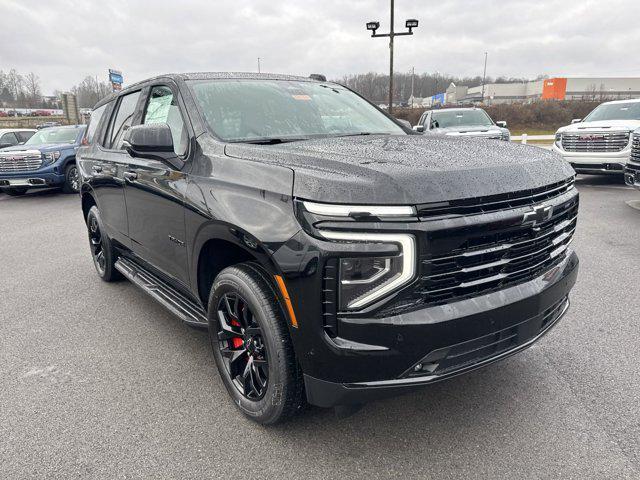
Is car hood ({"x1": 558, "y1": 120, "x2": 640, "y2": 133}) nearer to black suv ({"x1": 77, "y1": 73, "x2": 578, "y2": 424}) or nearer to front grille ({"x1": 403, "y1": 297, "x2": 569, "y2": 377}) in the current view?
black suv ({"x1": 77, "y1": 73, "x2": 578, "y2": 424})

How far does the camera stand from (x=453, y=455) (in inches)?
90.3

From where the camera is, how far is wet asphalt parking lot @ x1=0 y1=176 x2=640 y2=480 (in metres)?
2.25

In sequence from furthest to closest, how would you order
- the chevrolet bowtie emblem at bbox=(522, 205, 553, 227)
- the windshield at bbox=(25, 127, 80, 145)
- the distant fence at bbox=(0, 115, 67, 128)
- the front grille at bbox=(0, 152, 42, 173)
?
the distant fence at bbox=(0, 115, 67, 128), the windshield at bbox=(25, 127, 80, 145), the front grille at bbox=(0, 152, 42, 173), the chevrolet bowtie emblem at bbox=(522, 205, 553, 227)

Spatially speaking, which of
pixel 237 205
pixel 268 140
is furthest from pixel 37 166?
pixel 237 205

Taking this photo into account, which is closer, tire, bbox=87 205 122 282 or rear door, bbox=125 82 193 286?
rear door, bbox=125 82 193 286

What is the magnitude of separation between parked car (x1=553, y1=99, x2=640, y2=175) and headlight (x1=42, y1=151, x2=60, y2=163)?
1154 centimetres

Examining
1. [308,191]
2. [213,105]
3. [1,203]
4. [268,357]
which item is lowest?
[1,203]

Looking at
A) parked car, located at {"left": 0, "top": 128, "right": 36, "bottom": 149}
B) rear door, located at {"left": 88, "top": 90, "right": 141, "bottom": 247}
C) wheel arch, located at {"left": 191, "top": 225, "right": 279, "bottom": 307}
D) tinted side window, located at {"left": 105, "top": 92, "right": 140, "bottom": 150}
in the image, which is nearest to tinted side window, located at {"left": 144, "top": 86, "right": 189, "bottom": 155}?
rear door, located at {"left": 88, "top": 90, "right": 141, "bottom": 247}

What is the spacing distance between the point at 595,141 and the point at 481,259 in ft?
30.7

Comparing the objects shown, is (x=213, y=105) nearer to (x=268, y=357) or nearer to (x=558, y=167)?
(x=268, y=357)

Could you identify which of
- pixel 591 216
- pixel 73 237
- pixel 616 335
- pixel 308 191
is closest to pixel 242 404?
pixel 308 191

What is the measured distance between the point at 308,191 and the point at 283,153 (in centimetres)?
46

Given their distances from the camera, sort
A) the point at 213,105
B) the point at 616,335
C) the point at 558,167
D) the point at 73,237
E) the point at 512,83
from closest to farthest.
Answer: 1. the point at 558,167
2. the point at 213,105
3. the point at 616,335
4. the point at 73,237
5. the point at 512,83

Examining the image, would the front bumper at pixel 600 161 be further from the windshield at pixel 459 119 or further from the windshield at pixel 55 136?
the windshield at pixel 55 136
